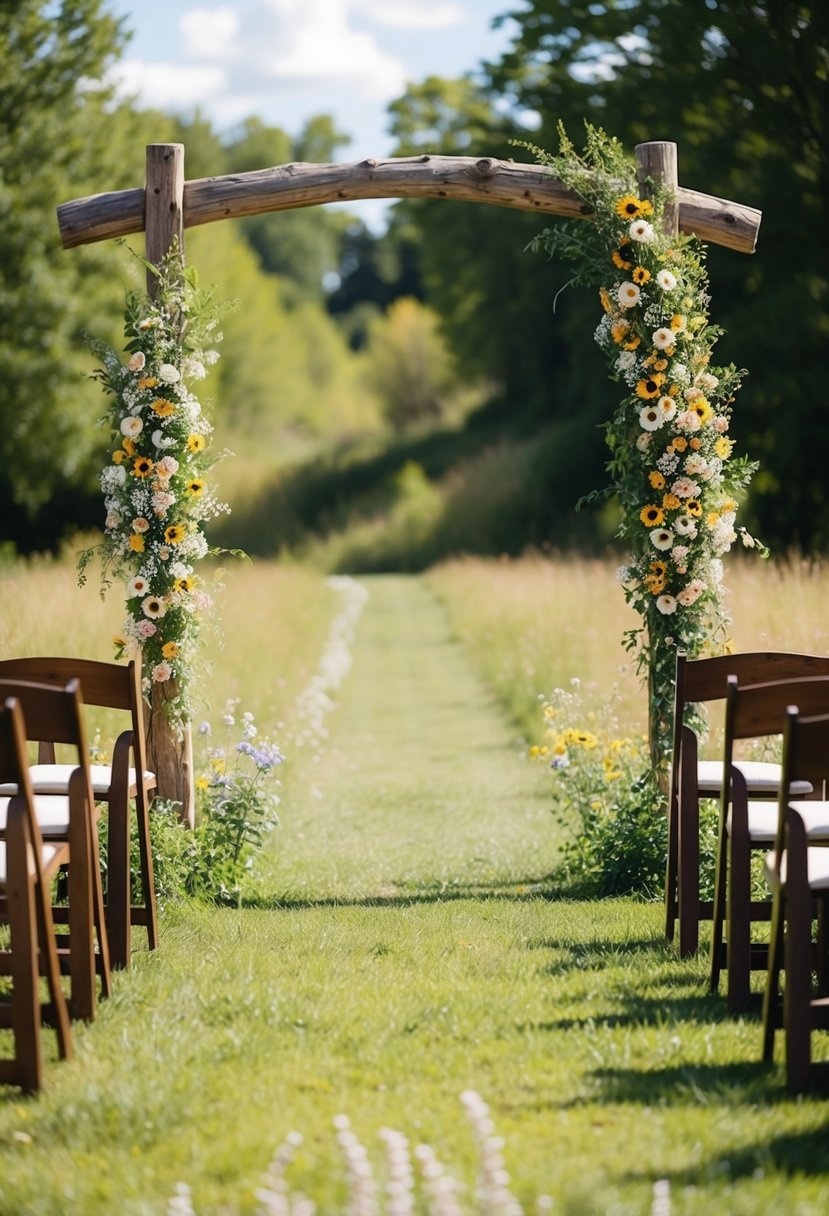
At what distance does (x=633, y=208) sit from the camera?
22.3 ft

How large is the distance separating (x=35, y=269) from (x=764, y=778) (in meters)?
20.3

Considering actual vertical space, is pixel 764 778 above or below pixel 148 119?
below

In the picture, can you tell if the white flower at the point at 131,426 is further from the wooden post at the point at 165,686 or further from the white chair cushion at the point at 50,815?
the white chair cushion at the point at 50,815

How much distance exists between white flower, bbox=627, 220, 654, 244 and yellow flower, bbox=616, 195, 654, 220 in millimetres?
43

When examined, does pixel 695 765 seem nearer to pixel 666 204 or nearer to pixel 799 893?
pixel 799 893

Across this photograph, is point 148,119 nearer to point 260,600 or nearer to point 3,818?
point 260,600

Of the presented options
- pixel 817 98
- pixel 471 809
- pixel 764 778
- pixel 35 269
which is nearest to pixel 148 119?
A: pixel 35 269

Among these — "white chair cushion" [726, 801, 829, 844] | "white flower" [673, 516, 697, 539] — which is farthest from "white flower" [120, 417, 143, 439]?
"white chair cushion" [726, 801, 829, 844]

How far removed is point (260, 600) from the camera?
16.6 m

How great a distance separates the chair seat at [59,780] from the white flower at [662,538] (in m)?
2.71

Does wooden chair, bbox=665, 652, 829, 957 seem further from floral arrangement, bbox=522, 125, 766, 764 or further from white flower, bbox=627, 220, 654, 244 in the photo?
white flower, bbox=627, 220, 654, 244

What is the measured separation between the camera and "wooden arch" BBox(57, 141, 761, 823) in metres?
6.74

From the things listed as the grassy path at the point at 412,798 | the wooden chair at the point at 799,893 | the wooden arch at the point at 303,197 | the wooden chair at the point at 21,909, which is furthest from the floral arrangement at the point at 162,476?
the wooden chair at the point at 799,893

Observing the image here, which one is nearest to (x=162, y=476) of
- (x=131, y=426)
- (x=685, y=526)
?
(x=131, y=426)
